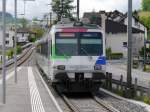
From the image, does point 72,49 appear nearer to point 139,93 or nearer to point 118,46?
point 139,93

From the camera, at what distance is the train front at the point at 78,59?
2356cm

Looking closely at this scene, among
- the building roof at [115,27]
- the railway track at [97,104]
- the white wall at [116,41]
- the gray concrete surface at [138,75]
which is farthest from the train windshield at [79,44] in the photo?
the white wall at [116,41]

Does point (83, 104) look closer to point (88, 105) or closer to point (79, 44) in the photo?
point (88, 105)

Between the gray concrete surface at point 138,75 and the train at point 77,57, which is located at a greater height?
the train at point 77,57

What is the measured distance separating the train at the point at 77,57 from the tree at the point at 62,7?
8259cm

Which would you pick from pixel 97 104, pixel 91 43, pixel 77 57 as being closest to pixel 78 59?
pixel 77 57

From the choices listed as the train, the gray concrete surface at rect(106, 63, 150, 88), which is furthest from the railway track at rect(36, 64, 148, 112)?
the gray concrete surface at rect(106, 63, 150, 88)

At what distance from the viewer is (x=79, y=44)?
2423 cm

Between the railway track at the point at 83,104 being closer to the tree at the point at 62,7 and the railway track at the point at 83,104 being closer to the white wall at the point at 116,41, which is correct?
the white wall at the point at 116,41

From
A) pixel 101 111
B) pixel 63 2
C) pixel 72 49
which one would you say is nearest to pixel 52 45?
pixel 72 49

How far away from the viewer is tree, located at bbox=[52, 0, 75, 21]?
108 m

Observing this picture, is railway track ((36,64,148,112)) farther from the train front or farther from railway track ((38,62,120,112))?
the train front

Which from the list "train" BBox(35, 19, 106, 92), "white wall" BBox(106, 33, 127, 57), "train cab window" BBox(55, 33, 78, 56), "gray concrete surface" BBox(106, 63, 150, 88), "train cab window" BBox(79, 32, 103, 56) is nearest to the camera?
"train" BBox(35, 19, 106, 92)

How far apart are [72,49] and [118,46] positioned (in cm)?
8244
